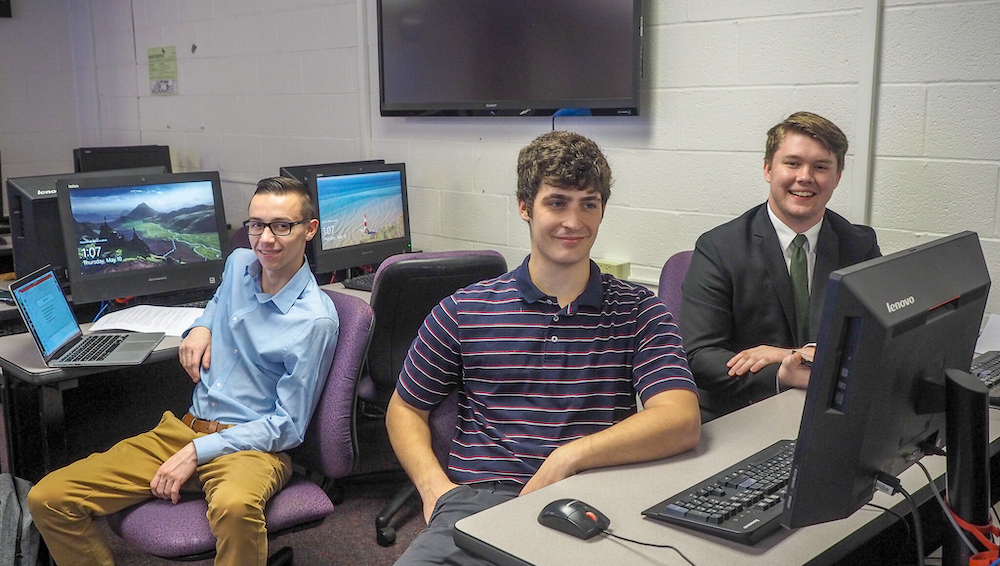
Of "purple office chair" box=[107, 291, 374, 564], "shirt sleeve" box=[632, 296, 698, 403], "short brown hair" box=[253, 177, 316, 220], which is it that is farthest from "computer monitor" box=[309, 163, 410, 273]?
"shirt sleeve" box=[632, 296, 698, 403]

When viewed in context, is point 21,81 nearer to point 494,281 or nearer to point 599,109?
point 599,109

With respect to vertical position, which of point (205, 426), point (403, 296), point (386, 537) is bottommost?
→ point (386, 537)

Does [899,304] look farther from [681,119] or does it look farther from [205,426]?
[681,119]

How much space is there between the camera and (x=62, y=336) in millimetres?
2373

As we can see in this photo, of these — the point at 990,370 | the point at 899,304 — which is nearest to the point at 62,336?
the point at 899,304

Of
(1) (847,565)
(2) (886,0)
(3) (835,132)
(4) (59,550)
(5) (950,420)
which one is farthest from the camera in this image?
(2) (886,0)

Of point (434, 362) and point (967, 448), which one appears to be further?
point (434, 362)

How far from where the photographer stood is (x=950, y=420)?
3.55ft

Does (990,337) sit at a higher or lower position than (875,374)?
lower

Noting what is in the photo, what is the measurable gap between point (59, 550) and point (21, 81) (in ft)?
15.3

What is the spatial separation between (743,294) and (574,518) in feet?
3.60

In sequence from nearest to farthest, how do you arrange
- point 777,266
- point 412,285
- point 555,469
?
point 555,469 < point 777,266 < point 412,285

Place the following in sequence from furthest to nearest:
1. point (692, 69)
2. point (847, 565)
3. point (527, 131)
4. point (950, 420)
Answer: point (527, 131) < point (692, 69) < point (847, 565) < point (950, 420)

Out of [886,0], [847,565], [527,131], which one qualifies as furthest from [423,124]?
[847,565]
